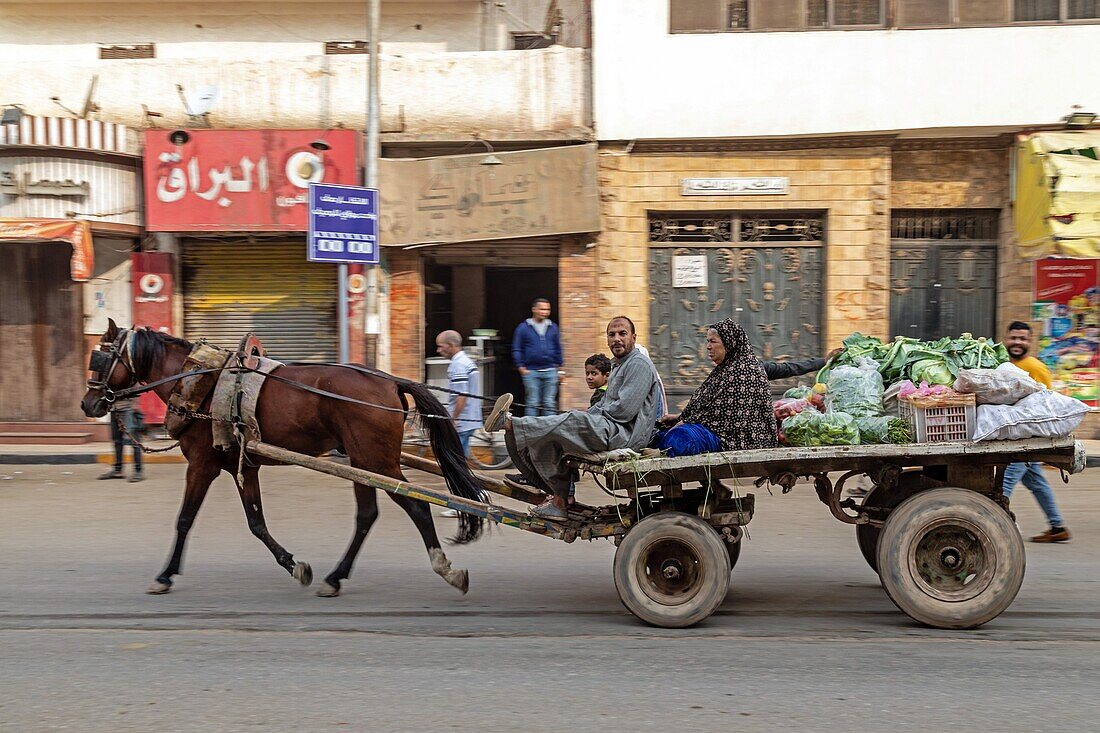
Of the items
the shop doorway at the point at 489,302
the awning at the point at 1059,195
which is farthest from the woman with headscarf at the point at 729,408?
the shop doorway at the point at 489,302

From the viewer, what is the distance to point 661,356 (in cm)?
1257

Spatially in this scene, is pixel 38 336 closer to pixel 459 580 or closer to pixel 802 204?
pixel 459 580

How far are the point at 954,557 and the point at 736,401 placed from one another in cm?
132

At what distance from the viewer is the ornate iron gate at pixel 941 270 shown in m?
12.6

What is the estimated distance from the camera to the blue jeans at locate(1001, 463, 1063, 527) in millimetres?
7012

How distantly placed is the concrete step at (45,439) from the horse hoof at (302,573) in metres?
8.02

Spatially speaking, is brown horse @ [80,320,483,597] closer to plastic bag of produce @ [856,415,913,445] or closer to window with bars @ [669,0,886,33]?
plastic bag of produce @ [856,415,913,445]

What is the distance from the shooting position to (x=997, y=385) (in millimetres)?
4773

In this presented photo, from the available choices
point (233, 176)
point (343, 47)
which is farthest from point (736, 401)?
point (343, 47)

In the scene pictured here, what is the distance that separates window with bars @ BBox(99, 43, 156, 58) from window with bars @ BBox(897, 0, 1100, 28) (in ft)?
32.4

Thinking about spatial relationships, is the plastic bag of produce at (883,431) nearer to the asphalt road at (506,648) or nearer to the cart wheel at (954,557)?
the cart wheel at (954,557)

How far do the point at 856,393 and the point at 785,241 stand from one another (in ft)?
25.5

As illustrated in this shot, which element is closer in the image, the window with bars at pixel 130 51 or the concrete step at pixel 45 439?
the concrete step at pixel 45 439

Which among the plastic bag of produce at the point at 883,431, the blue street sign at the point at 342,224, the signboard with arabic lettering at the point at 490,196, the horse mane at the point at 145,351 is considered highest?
the signboard with arabic lettering at the point at 490,196
